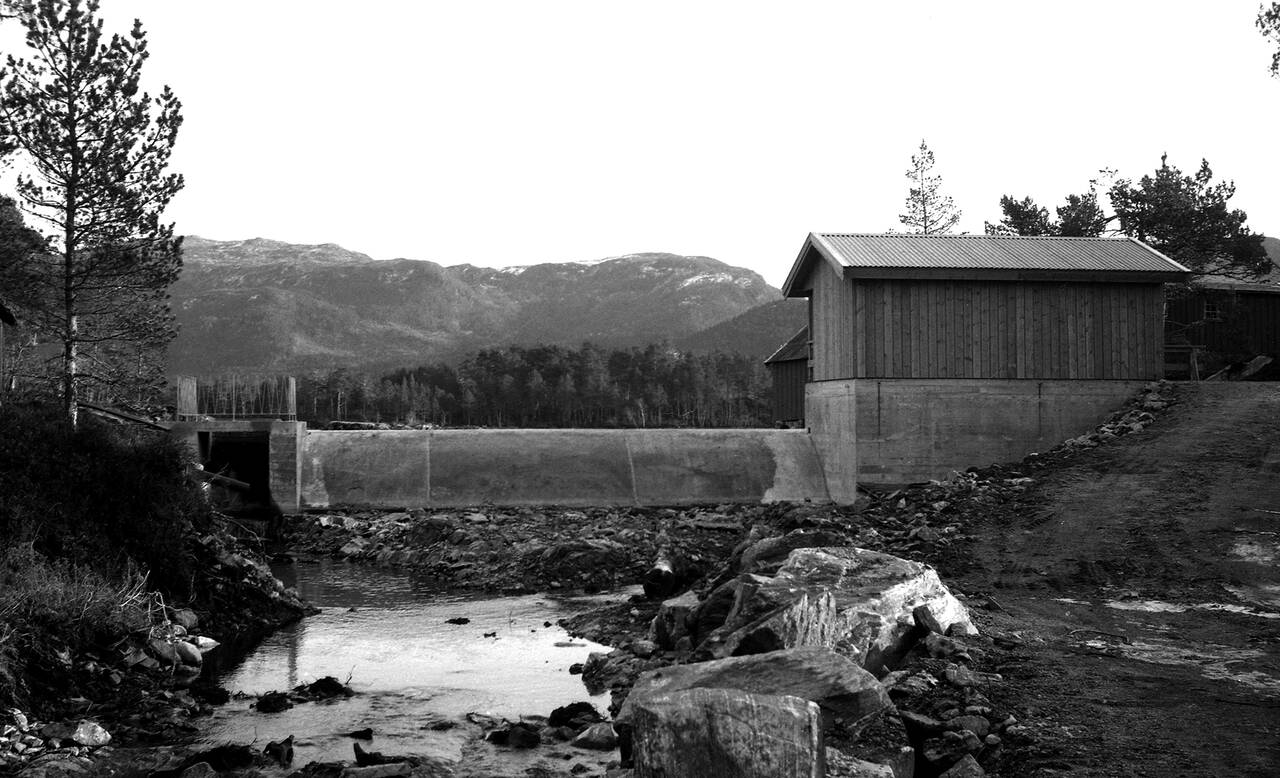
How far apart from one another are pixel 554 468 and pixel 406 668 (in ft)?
48.1

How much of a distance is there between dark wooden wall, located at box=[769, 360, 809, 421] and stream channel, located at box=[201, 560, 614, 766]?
2321 centimetres

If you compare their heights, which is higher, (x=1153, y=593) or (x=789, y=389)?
(x=789, y=389)

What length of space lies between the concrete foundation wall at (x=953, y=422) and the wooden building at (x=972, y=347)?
24mm

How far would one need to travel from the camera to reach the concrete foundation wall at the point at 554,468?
26844mm

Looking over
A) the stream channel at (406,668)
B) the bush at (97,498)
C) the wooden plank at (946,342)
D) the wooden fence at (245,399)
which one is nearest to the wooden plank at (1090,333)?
the wooden plank at (946,342)

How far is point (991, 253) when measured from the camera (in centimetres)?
2561

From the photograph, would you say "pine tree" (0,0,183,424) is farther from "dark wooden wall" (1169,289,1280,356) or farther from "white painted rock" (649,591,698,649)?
"dark wooden wall" (1169,289,1280,356)

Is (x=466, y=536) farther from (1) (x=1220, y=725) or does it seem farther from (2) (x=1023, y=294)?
(1) (x=1220, y=725)

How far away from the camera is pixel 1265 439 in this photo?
20.8 metres

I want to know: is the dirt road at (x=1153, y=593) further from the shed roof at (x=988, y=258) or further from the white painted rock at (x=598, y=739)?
the white painted rock at (x=598, y=739)

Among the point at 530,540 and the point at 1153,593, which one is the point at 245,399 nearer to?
the point at 530,540

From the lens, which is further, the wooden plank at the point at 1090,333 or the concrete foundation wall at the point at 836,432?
the wooden plank at the point at 1090,333

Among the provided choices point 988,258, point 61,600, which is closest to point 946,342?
point 988,258

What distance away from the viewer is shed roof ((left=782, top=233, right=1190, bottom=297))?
24406mm
